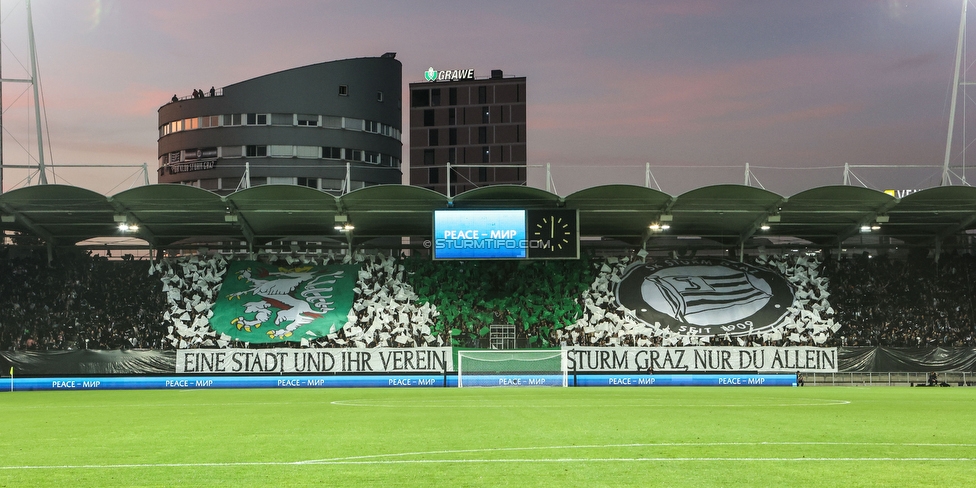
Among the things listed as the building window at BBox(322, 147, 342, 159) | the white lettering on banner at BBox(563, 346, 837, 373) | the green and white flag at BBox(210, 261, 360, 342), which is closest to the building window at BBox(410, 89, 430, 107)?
the building window at BBox(322, 147, 342, 159)

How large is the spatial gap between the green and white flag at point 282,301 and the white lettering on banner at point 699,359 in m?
12.2

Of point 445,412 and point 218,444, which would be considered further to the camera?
point 445,412

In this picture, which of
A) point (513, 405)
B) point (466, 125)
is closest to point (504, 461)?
point (513, 405)

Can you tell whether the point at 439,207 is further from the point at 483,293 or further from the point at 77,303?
the point at 77,303

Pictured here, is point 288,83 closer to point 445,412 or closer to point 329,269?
point 329,269

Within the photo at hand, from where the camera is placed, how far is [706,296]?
45.9m

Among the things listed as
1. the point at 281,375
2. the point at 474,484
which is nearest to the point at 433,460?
the point at 474,484

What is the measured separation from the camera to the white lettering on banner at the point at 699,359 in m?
40.0

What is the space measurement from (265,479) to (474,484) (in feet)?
7.65

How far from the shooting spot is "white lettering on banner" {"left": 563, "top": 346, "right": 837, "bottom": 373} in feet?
131

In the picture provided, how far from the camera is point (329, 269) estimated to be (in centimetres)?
4725

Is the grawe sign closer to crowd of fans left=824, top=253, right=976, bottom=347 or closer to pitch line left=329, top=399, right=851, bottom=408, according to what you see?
crowd of fans left=824, top=253, right=976, bottom=347

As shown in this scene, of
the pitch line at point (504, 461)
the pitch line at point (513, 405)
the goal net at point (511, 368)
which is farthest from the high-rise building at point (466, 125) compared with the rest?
the pitch line at point (504, 461)

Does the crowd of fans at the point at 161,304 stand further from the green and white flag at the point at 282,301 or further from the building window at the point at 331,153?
the building window at the point at 331,153
